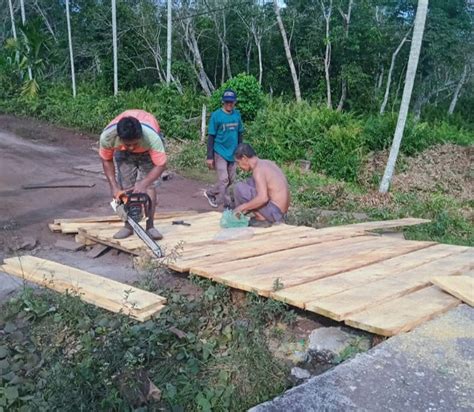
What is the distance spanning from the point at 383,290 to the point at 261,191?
222 cm

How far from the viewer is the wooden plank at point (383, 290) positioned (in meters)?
3.04

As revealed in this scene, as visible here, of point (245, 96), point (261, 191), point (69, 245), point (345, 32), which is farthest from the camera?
point (345, 32)

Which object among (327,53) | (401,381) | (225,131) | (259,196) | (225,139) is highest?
(327,53)

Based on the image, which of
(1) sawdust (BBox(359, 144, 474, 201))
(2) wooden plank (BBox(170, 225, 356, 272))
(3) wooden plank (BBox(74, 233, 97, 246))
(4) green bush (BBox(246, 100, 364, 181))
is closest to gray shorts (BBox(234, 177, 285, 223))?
(2) wooden plank (BBox(170, 225, 356, 272))

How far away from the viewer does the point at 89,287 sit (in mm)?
3699

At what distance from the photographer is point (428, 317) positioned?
9.85ft

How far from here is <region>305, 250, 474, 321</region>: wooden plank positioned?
3.04m

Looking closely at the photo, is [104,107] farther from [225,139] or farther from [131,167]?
[131,167]

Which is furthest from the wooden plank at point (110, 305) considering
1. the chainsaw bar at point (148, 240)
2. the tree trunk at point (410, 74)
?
the tree trunk at point (410, 74)

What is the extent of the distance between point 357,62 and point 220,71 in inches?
255

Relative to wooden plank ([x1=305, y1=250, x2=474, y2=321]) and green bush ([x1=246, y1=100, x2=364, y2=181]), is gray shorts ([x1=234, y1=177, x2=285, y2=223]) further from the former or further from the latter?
green bush ([x1=246, y1=100, x2=364, y2=181])

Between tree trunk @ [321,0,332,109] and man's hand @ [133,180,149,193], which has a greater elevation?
tree trunk @ [321,0,332,109]

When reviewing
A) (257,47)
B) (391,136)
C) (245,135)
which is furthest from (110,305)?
(257,47)

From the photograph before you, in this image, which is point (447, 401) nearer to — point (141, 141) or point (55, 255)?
point (141, 141)
